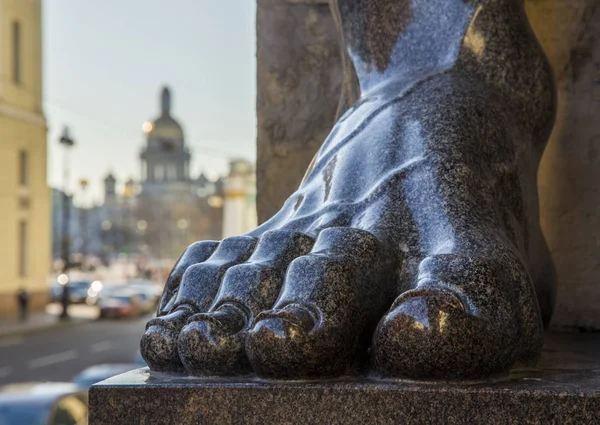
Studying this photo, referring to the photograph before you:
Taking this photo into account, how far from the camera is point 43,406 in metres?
8.04

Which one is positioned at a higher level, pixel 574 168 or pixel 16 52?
pixel 16 52

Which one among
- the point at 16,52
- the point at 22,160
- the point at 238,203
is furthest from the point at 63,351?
the point at 16,52

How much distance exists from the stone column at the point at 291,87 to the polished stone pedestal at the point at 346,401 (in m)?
2.20

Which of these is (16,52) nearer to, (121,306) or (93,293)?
(121,306)

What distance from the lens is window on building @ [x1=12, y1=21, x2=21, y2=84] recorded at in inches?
1307

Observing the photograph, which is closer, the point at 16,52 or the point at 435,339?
the point at 435,339

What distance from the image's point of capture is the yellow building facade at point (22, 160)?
32844mm

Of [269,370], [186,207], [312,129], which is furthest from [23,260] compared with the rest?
[186,207]

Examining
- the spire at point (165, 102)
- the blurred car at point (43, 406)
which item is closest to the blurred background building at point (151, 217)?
the spire at point (165, 102)

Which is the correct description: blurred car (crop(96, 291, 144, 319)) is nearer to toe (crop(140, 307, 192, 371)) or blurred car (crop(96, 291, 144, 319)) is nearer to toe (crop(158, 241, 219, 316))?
toe (crop(158, 241, 219, 316))

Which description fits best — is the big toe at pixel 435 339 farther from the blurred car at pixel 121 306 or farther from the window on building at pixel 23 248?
the blurred car at pixel 121 306

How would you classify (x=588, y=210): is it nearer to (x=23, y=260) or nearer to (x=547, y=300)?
(x=547, y=300)

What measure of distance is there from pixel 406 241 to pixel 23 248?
33867 millimetres

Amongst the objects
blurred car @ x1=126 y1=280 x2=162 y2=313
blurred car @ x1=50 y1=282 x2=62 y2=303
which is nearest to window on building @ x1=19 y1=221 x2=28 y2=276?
blurred car @ x1=126 y1=280 x2=162 y2=313
